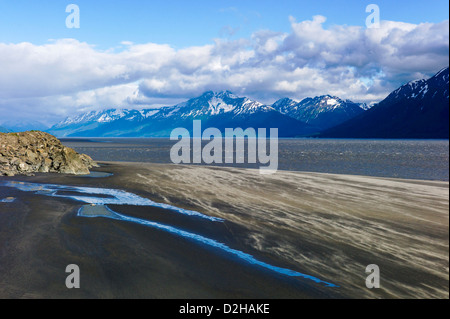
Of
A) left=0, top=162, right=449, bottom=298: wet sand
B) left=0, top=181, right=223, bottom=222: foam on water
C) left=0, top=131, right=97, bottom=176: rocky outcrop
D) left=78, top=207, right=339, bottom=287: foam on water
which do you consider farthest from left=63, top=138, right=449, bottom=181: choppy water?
left=78, top=207, right=339, bottom=287: foam on water

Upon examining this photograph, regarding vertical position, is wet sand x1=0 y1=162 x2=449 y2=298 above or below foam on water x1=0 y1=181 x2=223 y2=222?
below

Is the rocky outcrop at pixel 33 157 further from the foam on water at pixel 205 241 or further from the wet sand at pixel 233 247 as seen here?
the foam on water at pixel 205 241

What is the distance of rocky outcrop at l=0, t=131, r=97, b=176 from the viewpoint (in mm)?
39938

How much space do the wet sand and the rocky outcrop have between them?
1809cm

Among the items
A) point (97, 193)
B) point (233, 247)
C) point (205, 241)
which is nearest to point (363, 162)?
point (97, 193)

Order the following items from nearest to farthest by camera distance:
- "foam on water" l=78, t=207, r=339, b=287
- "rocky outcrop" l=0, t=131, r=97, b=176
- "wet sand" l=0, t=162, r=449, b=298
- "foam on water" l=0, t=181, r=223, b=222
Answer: "wet sand" l=0, t=162, r=449, b=298 < "foam on water" l=78, t=207, r=339, b=287 < "foam on water" l=0, t=181, r=223, b=222 < "rocky outcrop" l=0, t=131, r=97, b=176

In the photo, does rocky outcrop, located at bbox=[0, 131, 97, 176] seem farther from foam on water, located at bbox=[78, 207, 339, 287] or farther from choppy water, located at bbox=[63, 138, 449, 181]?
choppy water, located at bbox=[63, 138, 449, 181]

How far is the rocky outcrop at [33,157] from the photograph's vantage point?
39.9 metres

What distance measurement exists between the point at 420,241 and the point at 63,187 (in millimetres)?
30043

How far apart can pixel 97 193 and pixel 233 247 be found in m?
17.8

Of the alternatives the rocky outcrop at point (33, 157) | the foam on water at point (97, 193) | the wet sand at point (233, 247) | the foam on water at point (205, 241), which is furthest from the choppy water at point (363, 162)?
the foam on water at point (205, 241)
